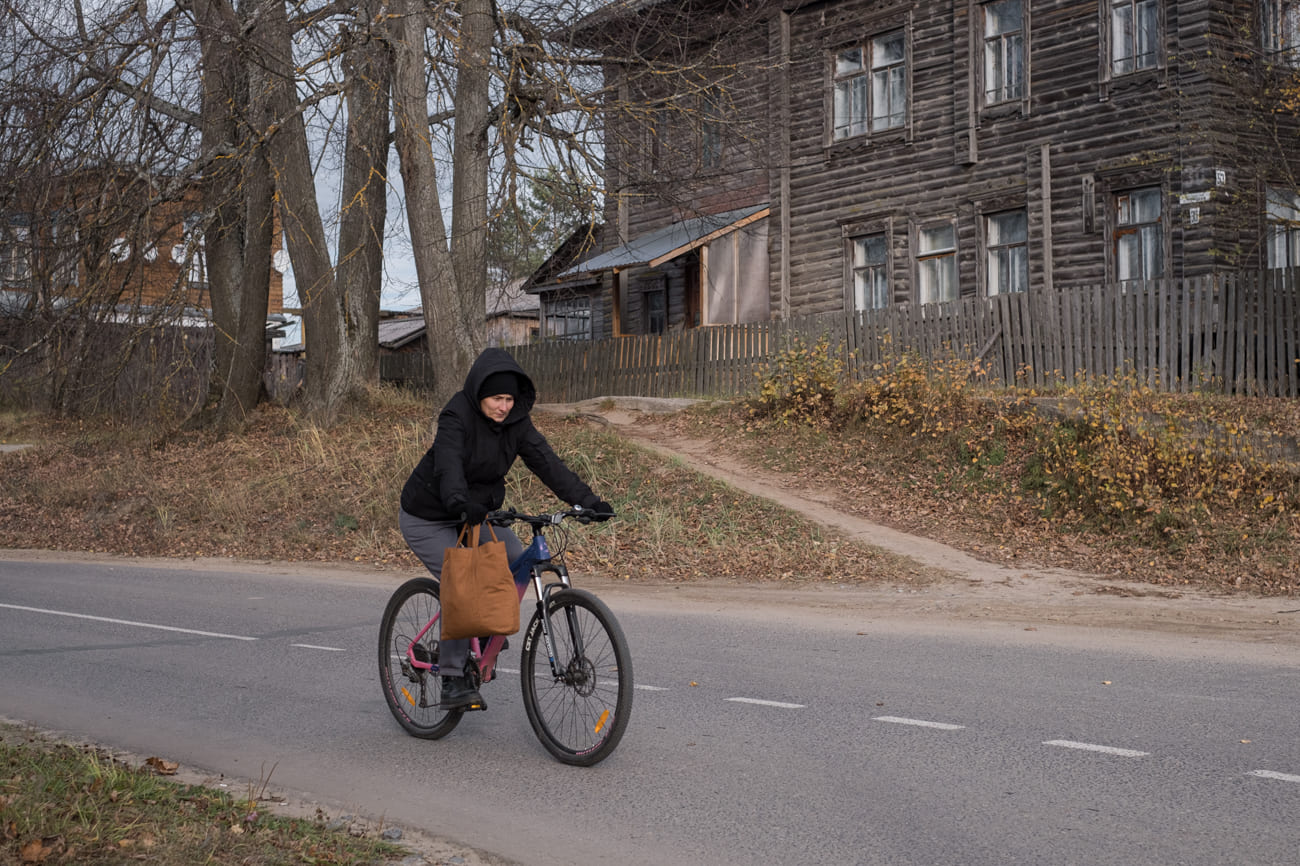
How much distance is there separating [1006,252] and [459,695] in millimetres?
20003

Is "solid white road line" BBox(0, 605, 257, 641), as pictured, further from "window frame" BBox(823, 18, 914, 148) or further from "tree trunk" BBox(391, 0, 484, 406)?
"window frame" BBox(823, 18, 914, 148)

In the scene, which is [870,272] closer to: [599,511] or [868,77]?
[868,77]

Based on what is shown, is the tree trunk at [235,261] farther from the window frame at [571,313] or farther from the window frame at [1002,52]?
the window frame at [571,313]

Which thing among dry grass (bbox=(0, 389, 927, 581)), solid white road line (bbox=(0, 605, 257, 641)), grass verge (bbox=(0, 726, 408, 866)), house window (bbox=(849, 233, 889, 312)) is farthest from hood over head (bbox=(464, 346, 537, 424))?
house window (bbox=(849, 233, 889, 312))

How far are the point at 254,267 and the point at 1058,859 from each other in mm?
22319

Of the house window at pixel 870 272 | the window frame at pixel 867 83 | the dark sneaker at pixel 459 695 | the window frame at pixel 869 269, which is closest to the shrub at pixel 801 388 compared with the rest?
the window frame at pixel 869 269

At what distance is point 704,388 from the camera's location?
83.3 feet

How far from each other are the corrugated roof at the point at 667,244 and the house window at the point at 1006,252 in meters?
5.03

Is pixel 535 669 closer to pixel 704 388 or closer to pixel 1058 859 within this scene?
pixel 1058 859

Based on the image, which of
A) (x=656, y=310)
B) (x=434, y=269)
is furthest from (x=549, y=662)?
(x=656, y=310)

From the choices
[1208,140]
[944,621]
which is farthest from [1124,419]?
[1208,140]

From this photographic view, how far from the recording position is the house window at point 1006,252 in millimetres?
24266

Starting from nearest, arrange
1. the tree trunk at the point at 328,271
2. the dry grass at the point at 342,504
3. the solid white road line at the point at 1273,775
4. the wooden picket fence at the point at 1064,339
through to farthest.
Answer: the solid white road line at the point at 1273,775, the dry grass at the point at 342,504, the wooden picket fence at the point at 1064,339, the tree trunk at the point at 328,271

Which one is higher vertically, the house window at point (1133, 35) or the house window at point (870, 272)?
the house window at point (1133, 35)
